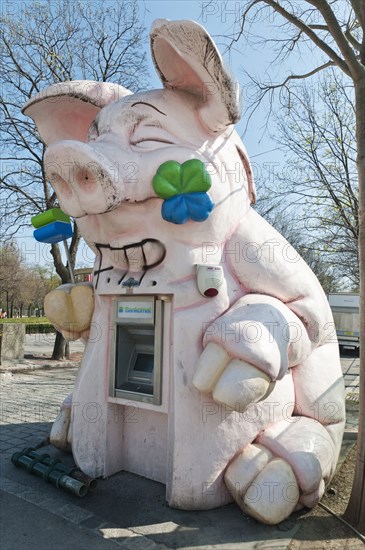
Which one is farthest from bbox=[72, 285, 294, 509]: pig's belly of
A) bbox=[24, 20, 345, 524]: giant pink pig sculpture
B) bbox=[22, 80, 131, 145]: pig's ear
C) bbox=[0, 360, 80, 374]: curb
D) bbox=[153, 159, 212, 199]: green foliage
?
bbox=[0, 360, 80, 374]: curb

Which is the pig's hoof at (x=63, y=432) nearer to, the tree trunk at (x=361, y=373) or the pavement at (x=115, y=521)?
the pavement at (x=115, y=521)

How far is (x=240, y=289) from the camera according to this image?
3.47 metres

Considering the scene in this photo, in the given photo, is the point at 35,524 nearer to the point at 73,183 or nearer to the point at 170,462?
the point at 170,462

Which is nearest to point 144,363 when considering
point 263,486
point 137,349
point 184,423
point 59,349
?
point 137,349

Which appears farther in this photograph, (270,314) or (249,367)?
(270,314)

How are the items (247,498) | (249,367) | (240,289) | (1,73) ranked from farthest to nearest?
(1,73)
(240,289)
(247,498)
(249,367)

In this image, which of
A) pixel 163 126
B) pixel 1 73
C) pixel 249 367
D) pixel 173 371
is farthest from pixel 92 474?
pixel 1 73

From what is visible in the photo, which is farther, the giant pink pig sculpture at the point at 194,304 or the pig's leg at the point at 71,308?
the pig's leg at the point at 71,308

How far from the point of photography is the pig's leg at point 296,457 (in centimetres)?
294

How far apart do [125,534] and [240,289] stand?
1986 mm

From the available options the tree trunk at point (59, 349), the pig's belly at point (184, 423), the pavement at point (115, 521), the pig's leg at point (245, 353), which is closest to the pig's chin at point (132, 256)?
the pig's belly at point (184, 423)

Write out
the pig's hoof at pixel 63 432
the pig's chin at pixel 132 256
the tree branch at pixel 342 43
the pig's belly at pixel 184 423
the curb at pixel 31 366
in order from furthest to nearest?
the curb at pixel 31 366 < the pig's hoof at pixel 63 432 < the pig's chin at pixel 132 256 < the tree branch at pixel 342 43 < the pig's belly at pixel 184 423

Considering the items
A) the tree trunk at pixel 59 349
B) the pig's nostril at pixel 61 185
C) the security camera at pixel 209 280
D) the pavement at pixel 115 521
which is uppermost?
the pig's nostril at pixel 61 185

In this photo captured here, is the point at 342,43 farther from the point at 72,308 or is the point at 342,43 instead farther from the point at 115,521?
the point at 115,521
